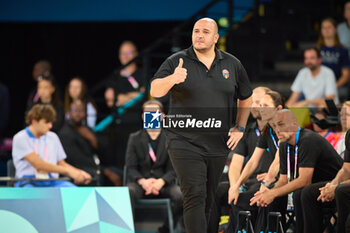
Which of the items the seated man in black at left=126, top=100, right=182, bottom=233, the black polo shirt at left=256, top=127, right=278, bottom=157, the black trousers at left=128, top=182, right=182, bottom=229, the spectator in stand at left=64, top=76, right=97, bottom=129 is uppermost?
the spectator in stand at left=64, top=76, right=97, bottom=129

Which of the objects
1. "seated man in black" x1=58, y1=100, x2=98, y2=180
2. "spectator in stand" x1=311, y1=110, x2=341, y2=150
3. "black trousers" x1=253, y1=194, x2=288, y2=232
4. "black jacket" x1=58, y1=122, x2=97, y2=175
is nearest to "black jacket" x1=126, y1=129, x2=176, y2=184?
"seated man in black" x1=58, y1=100, x2=98, y2=180

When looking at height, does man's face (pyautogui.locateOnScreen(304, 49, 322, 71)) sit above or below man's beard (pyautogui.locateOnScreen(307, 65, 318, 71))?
above

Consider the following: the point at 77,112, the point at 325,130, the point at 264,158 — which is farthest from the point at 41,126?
the point at 325,130

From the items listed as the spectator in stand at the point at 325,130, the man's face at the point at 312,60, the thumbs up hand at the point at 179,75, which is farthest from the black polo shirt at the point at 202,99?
the man's face at the point at 312,60

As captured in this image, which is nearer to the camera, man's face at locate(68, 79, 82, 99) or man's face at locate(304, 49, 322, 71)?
man's face at locate(304, 49, 322, 71)

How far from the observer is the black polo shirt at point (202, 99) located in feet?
16.5

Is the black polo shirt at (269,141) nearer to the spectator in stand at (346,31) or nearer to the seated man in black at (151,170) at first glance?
the seated man in black at (151,170)

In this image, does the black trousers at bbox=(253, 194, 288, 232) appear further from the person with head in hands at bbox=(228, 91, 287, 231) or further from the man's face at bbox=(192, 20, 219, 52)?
the man's face at bbox=(192, 20, 219, 52)

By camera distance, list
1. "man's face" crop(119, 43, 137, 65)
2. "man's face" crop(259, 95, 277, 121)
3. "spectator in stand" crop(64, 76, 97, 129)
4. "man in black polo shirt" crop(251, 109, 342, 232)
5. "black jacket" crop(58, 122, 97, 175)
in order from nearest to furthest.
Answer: "man in black polo shirt" crop(251, 109, 342, 232)
"man's face" crop(259, 95, 277, 121)
"black jacket" crop(58, 122, 97, 175)
"spectator in stand" crop(64, 76, 97, 129)
"man's face" crop(119, 43, 137, 65)

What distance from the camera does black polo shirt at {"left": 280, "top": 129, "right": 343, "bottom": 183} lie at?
18.5ft

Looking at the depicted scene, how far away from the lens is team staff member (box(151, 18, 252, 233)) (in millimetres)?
4918

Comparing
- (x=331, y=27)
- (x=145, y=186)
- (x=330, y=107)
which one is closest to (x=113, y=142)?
(x=145, y=186)

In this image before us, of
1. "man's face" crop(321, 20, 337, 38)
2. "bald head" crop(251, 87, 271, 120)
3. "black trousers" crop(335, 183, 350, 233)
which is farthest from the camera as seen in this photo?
"man's face" crop(321, 20, 337, 38)

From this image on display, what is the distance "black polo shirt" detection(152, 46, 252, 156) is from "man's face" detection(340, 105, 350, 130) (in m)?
1.25
